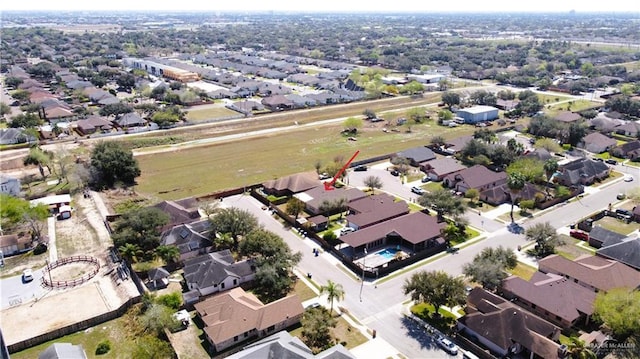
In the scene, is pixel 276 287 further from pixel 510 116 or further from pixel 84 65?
pixel 84 65

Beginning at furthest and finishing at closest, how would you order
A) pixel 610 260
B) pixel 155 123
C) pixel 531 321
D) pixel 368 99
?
1. pixel 368 99
2. pixel 155 123
3. pixel 610 260
4. pixel 531 321

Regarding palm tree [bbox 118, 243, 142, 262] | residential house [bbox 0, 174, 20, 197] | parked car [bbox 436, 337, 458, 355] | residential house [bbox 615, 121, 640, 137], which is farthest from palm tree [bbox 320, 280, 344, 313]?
residential house [bbox 615, 121, 640, 137]

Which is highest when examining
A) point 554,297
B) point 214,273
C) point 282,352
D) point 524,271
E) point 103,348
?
point 282,352

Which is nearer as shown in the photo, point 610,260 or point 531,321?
point 531,321

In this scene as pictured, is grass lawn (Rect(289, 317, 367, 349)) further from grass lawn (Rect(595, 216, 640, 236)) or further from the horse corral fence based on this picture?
grass lawn (Rect(595, 216, 640, 236))

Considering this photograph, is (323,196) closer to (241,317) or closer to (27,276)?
(241,317)

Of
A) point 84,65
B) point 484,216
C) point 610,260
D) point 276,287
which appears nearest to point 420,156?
point 484,216

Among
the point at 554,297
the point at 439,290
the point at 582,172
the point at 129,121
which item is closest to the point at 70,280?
the point at 439,290
